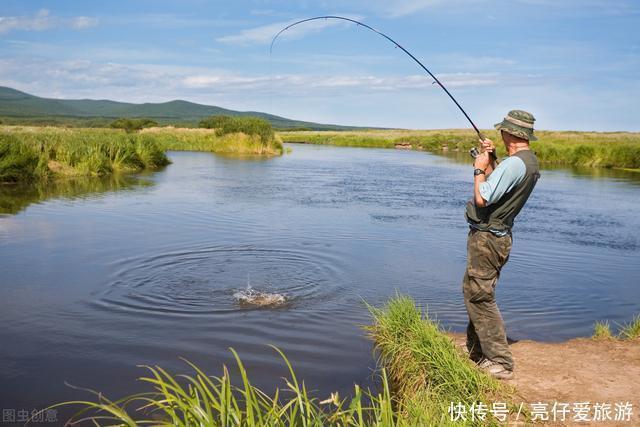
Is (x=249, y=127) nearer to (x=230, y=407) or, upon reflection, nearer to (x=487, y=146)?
(x=487, y=146)

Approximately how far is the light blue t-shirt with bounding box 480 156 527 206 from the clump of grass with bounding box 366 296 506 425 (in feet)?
3.72

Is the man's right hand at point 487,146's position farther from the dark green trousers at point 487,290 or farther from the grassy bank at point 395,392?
the grassy bank at point 395,392

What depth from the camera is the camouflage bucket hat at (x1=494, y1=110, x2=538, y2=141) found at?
4273 mm

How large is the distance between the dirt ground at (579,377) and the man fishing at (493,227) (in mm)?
251

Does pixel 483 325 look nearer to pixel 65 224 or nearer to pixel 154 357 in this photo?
pixel 154 357

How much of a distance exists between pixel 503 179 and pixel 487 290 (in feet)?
2.60

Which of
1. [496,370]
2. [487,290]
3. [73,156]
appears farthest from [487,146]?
[73,156]

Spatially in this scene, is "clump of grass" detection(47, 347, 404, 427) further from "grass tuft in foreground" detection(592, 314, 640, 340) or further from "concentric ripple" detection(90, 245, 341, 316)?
"grass tuft in foreground" detection(592, 314, 640, 340)

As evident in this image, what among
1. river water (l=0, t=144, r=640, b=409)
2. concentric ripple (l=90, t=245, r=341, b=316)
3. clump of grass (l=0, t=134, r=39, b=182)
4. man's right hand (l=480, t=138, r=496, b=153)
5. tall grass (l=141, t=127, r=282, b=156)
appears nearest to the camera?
man's right hand (l=480, t=138, r=496, b=153)

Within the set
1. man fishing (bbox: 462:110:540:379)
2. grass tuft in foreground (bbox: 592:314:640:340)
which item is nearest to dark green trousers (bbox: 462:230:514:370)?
man fishing (bbox: 462:110:540:379)

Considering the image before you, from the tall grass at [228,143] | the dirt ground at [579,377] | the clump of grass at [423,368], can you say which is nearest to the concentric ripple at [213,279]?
the clump of grass at [423,368]

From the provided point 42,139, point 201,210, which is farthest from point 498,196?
point 42,139

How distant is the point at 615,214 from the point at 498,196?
39.8ft

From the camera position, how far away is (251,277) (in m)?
7.87
